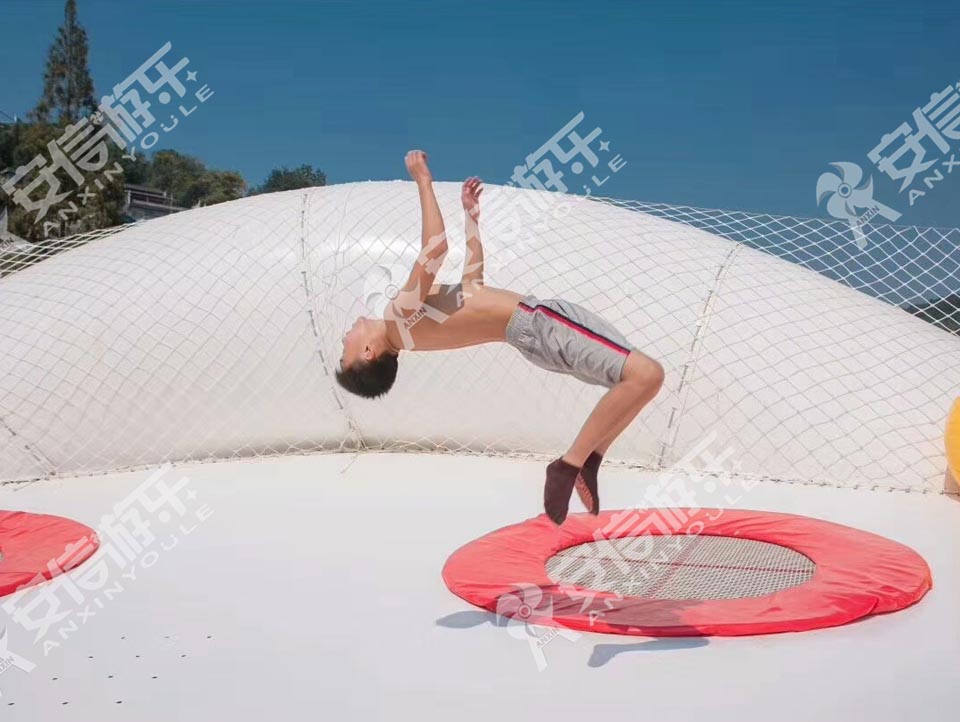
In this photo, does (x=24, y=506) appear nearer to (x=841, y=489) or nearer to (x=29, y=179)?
(x=841, y=489)

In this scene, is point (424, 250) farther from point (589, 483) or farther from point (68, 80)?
point (68, 80)

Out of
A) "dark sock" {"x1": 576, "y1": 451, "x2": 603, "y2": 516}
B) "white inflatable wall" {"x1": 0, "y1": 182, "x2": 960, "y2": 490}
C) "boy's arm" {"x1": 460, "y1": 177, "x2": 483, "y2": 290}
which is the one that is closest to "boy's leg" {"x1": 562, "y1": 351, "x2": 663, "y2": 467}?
"dark sock" {"x1": 576, "y1": 451, "x2": 603, "y2": 516}

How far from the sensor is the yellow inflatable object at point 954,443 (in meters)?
4.20

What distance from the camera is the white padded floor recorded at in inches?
87.3

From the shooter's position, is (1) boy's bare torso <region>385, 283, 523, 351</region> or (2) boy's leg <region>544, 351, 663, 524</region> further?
(1) boy's bare torso <region>385, 283, 523, 351</region>

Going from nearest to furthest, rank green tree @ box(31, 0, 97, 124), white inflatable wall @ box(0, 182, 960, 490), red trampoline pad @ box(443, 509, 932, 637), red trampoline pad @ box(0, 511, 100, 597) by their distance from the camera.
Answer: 1. red trampoline pad @ box(443, 509, 932, 637)
2. red trampoline pad @ box(0, 511, 100, 597)
3. white inflatable wall @ box(0, 182, 960, 490)
4. green tree @ box(31, 0, 97, 124)

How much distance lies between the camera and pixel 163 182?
41250 mm

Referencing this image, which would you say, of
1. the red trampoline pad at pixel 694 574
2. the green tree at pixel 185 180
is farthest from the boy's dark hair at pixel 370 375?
the green tree at pixel 185 180

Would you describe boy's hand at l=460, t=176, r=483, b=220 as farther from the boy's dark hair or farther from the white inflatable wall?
the white inflatable wall

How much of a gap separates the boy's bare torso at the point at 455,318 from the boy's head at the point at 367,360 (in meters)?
0.04

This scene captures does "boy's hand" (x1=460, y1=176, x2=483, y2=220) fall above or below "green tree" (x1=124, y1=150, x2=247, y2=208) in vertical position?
below

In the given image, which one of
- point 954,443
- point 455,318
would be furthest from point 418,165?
point 954,443

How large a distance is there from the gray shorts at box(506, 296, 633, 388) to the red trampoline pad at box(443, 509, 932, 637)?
32.7 inches

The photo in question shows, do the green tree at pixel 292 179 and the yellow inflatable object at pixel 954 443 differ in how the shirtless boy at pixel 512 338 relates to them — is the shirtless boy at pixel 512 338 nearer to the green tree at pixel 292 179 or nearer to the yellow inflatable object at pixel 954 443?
the yellow inflatable object at pixel 954 443
